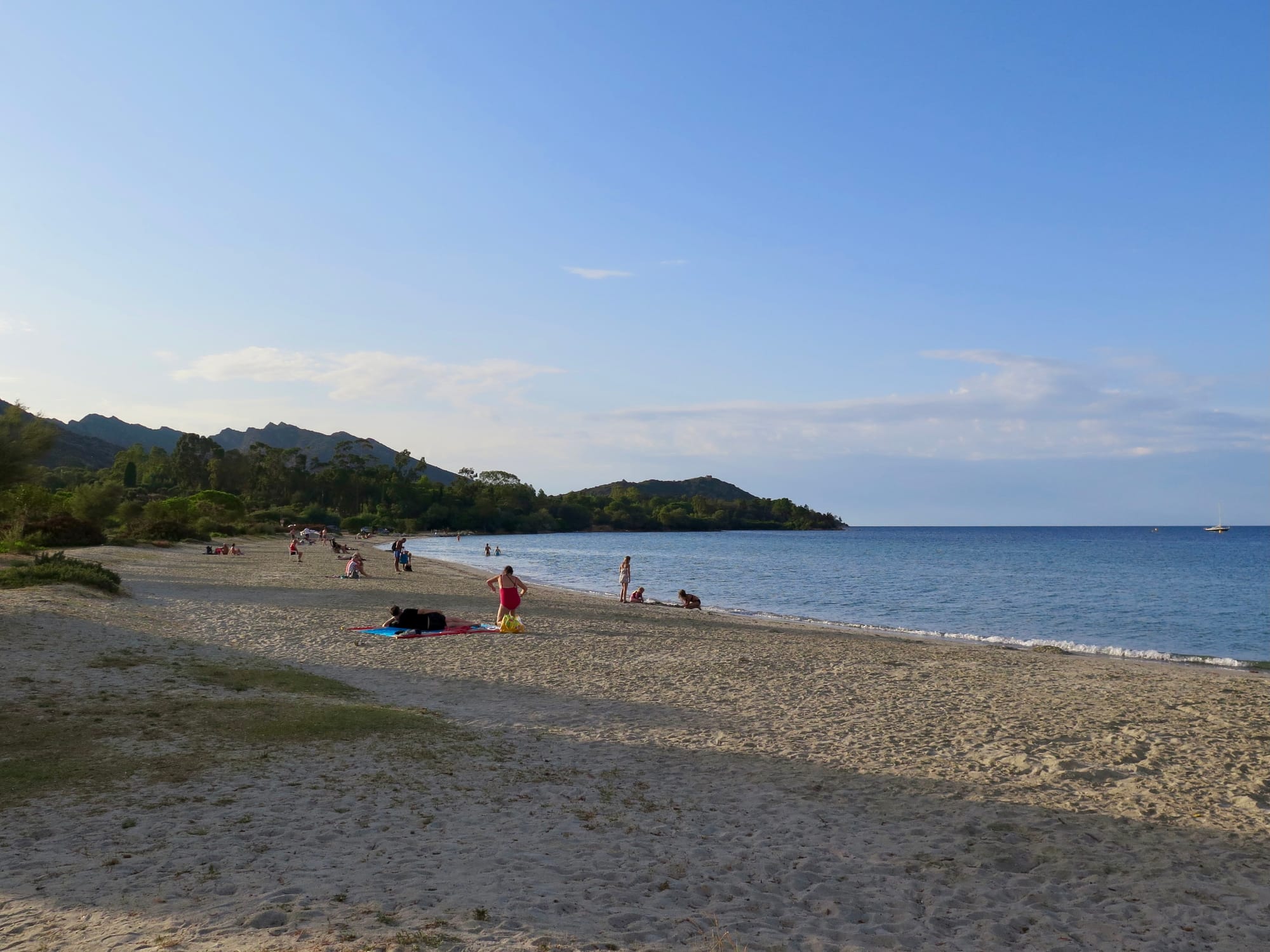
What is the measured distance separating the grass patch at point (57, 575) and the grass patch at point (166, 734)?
11.0 m

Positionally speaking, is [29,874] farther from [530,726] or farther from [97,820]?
[530,726]

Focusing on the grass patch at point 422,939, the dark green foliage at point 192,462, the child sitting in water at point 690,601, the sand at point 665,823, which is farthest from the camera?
the dark green foliage at point 192,462

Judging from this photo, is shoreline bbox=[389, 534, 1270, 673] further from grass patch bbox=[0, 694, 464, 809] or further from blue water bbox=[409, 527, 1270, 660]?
grass patch bbox=[0, 694, 464, 809]

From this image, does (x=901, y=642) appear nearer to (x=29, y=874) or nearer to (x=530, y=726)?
(x=530, y=726)

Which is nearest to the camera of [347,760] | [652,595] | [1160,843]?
[1160,843]

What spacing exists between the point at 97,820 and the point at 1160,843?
7543 millimetres

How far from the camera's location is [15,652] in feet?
36.0

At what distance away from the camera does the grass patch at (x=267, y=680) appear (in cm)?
1059

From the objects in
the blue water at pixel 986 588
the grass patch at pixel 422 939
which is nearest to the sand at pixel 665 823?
the grass patch at pixel 422 939

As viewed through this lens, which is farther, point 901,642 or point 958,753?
point 901,642

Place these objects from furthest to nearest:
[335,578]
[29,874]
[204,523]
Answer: [204,523] < [335,578] < [29,874]

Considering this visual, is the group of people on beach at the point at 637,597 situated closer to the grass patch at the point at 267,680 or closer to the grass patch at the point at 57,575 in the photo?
the grass patch at the point at 57,575

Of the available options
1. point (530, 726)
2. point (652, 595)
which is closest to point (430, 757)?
point (530, 726)

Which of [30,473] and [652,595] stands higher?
[30,473]
